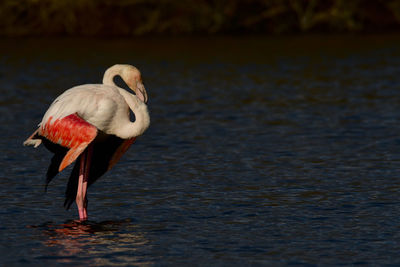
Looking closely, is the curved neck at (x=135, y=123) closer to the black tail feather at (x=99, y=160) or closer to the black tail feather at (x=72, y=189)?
the black tail feather at (x=99, y=160)

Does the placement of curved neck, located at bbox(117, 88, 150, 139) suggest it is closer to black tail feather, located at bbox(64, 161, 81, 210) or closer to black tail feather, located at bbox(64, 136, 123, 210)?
black tail feather, located at bbox(64, 136, 123, 210)

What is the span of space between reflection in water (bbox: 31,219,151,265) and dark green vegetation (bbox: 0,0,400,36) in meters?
24.7

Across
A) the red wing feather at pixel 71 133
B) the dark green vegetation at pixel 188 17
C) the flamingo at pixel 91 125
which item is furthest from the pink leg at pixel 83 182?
the dark green vegetation at pixel 188 17

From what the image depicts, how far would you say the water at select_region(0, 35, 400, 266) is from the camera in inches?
307

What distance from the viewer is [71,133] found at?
8531 millimetres

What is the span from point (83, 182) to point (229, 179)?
2.20m

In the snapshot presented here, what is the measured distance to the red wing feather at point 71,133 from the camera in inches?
335

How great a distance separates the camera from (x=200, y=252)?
766cm

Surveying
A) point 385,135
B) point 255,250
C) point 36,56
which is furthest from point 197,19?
point 255,250

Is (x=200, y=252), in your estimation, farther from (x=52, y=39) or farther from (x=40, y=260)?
(x=52, y=39)

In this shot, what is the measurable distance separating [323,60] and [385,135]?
12.2m

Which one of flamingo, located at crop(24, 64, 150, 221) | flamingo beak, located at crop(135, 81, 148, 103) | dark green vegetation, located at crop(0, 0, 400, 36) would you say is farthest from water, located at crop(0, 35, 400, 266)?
dark green vegetation, located at crop(0, 0, 400, 36)

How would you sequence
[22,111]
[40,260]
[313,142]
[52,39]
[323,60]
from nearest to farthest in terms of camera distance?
[40,260] → [313,142] → [22,111] → [323,60] → [52,39]

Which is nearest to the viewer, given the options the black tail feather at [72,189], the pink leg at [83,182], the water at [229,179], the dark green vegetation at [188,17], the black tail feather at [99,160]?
the water at [229,179]
